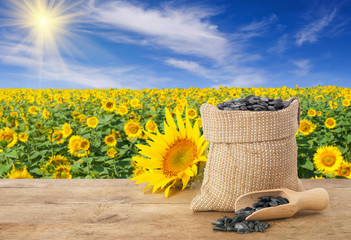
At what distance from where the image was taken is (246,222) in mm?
1293

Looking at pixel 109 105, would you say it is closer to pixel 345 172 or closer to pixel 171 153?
pixel 171 153

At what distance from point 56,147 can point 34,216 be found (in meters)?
2.41

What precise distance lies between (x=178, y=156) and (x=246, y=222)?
551 mm

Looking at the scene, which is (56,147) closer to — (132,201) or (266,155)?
(132,201)

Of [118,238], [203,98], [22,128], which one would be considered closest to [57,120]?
[22,128]

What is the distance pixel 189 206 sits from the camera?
60.0 inches

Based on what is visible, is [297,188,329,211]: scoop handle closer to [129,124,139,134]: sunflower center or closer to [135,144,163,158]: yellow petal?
[135,144,163,158]: yellow petal

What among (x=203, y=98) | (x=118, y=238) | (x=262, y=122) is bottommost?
(x=118, y=238)

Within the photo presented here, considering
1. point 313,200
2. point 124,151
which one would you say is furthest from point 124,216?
point 124,151

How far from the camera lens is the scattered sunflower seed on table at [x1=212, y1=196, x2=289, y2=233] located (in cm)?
125

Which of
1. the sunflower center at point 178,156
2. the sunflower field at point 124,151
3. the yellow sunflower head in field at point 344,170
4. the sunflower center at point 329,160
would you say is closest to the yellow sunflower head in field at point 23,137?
the sunflower field at point 124,151

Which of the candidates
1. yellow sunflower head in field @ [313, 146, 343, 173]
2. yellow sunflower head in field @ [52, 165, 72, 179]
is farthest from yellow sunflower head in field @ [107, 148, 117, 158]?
yellow sunflower head in field @ [313, 146, 343, 173]

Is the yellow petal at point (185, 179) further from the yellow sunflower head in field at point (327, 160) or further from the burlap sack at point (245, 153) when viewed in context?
the yellow sunflower head in field at point (327, 160)

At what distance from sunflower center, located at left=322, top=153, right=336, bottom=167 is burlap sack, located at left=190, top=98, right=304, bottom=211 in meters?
1.42
